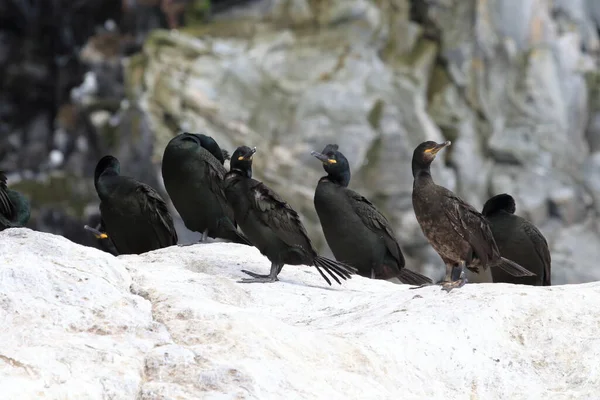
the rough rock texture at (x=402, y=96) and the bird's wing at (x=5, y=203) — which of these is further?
the rough rock texture at (x=402, y=96)

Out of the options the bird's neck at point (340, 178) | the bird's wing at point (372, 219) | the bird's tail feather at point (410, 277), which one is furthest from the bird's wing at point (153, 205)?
the bird's tail feather at point (410, 277)

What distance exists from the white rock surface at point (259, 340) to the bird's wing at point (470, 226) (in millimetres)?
817

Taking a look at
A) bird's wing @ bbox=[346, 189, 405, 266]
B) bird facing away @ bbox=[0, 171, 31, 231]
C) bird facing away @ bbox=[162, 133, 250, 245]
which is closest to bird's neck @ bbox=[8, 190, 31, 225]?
bird facing away @ bbox=[0, 171, 31, 231]

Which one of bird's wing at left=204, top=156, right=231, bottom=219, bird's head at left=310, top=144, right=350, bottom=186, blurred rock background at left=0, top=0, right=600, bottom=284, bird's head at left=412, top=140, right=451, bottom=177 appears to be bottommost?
bird's wing at left=204, top=156, right=231, bottom=219

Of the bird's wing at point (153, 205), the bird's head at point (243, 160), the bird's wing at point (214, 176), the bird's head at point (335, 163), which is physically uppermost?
the bird's head at point (335, 163)

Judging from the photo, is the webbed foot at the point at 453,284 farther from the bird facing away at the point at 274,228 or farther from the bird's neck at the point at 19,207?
the bird's neck at the point at 19,207

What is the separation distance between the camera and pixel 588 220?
2844cm

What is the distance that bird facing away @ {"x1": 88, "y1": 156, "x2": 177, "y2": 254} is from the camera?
386 inches

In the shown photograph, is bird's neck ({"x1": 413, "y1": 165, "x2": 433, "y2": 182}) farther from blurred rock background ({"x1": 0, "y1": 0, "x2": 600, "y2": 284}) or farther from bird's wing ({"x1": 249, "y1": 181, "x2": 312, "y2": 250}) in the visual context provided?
blurred rock background ({"x1": 0, "y1": 0, "x2": 600, "y2": 284})

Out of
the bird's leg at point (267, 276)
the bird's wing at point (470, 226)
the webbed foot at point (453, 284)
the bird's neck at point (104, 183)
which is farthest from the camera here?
the bird's neck at point (104, 183)

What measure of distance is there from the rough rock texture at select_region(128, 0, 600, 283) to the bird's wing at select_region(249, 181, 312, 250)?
16011 millimetres

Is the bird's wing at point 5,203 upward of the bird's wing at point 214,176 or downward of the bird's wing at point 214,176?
downward

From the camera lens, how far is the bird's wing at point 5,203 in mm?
9586

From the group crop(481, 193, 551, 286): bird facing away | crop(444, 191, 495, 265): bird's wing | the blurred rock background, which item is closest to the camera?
crop(444, 191, 495, 265): bird's wing
